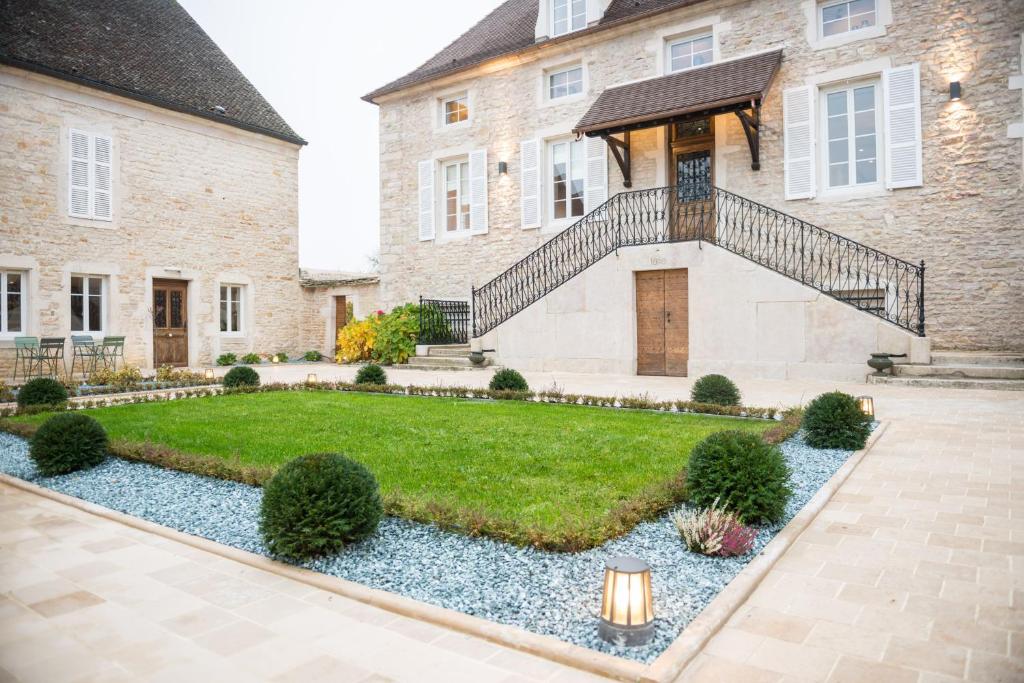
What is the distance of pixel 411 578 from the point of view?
3104 millimetres

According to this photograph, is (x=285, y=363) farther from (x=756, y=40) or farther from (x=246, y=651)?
(x=246, y=651)

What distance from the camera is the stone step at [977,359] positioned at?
9672 millimetres

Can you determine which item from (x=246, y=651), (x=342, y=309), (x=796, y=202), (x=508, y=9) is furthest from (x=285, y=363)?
(x=246, y=651)

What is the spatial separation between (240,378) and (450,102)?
32.9ft

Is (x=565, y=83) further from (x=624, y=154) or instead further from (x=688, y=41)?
(x=688, y=41)

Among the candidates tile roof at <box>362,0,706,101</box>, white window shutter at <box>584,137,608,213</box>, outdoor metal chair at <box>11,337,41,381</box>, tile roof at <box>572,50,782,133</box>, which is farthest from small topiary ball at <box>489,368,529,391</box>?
outdoor metal chair at <box>11,337,41,381</box>

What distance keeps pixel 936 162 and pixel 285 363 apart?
16.2 metres

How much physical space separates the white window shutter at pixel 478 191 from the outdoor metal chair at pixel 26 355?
9996 millimetres

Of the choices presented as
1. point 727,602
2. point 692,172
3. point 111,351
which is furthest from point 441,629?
point 111,351

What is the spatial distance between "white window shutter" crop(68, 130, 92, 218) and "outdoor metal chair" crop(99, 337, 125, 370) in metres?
2.97

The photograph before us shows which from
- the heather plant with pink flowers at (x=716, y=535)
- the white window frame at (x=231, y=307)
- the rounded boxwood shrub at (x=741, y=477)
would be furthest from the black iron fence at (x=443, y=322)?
the heather plant with pink flowers at (x=716, y=535)

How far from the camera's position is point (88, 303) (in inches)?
591

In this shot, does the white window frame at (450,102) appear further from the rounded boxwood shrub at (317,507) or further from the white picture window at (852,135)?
the rounded boxwood shrub at (317,507)

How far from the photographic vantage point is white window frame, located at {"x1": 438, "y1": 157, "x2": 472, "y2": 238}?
56.4 feet
